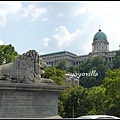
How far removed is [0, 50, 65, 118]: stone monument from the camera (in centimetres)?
1686

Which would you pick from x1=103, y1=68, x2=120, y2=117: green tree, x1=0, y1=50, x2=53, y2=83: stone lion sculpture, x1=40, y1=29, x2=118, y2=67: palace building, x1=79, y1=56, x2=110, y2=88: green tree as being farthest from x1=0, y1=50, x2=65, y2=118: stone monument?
x1=40, y1=29, x2=118, y2=67: palace building

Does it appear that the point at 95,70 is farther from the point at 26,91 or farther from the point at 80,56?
the point at 26,91

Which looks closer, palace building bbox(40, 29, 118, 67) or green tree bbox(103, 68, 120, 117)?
green tree bbox(103, 68, 120, 117)

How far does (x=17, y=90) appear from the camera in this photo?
1712cm

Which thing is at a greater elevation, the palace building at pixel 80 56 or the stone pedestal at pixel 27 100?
the palace building at pixel 80 56

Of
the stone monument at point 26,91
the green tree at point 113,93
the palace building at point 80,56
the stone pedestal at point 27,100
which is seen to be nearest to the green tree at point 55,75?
the green tree at point 113,93

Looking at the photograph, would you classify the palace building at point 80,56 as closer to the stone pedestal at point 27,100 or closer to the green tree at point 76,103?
the green tree at point 76,103

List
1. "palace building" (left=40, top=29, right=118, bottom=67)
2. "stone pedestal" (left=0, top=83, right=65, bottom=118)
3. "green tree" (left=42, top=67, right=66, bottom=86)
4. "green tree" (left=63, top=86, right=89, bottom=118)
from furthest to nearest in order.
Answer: "palace building" (left=40, top=29, right=118, bottom=67)
"green tree" (left=63, top=86, right=89, bottom=118)
"green tree" (left=42, top=67, right=66, bottom=86)
"stone pedestal" (left=0, top=83, right=65, bottom=118)

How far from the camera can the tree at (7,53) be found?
39.2 metres

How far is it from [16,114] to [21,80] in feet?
6.87

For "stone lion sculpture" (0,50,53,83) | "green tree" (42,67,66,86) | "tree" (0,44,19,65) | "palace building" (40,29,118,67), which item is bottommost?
"stone lion sculpture" (0,50,53,83)

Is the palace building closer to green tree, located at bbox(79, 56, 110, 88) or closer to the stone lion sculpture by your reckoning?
green tree, located at bbox(79, 56, 110, 88)

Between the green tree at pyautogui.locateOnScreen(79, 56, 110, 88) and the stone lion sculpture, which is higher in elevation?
the green tree at pyautogui.locateOnScreen(79, 56, 110, 88)

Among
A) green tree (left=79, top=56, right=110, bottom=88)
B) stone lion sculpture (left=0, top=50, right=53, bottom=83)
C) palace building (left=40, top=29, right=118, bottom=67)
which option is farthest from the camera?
palace building (left=40, top=29, right=118, bottom=67)
